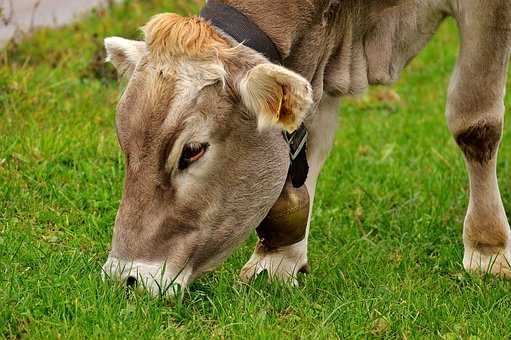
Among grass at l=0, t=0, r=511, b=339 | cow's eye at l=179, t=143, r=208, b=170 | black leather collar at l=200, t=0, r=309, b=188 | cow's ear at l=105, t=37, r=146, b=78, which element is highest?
black leather collar at l=200, t=0, r=309, b=188

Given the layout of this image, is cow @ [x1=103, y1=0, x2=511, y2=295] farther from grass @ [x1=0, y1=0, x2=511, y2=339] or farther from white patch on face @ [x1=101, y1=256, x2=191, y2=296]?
grass @ [x1=0, y1=0, x2=511, y2=339]

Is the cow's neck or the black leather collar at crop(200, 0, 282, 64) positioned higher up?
the black leather collar at crop(200, 0, 282, 64)

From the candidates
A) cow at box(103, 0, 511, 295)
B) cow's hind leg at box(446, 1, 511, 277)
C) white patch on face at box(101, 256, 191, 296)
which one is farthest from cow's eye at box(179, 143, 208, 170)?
cow's hind leg at box(446, 1, 511, 277)

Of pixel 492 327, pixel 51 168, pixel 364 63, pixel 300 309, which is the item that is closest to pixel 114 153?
pixel 51 168

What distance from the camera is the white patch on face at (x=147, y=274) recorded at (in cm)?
435

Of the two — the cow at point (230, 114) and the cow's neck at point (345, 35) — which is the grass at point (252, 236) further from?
the cow's neck at point (345, 35)

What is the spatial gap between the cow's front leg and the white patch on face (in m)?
0.57

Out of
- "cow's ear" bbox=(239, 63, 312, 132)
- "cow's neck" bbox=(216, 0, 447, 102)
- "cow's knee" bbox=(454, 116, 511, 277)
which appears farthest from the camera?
"cow's knee" bbox=(454, 116, 511, 277)

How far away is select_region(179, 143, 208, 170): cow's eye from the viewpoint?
4.35 meters

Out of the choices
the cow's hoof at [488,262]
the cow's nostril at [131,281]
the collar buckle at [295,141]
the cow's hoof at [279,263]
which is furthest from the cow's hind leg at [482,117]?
the cow's nostril at [131,281]

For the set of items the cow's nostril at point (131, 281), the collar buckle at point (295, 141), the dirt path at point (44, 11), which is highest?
the collar buckle at point (295, 141)

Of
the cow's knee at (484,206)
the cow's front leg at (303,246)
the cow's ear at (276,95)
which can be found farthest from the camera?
the cow's knee at (484,206)

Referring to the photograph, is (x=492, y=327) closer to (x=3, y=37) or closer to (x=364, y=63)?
(x=364, y=63)

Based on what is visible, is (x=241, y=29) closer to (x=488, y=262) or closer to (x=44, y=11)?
(x=488, y=262)
